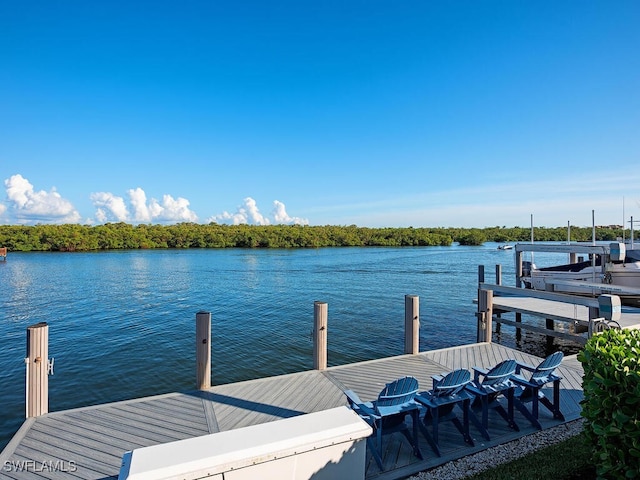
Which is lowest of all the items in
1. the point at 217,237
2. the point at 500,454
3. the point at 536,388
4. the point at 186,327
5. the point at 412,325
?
the point at 186,327

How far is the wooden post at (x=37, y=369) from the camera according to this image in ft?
15.8

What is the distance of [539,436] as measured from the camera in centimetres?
457

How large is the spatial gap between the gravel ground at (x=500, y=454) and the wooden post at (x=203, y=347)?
3.42 m

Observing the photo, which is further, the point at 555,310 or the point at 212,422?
the point at 555,310

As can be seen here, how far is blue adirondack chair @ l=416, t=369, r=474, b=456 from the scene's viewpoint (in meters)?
4.37

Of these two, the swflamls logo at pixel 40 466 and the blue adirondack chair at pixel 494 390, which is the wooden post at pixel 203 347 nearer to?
the swflamls logo at pixel 40 466

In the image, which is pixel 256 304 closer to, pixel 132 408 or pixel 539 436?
pixel 132 408

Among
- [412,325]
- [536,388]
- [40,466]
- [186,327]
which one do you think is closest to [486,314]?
[412,325]

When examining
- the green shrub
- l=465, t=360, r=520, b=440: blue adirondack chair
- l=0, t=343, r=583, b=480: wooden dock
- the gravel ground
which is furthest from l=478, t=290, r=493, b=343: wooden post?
the green shrub

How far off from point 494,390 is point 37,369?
18.8ft

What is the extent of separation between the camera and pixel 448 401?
173 inches

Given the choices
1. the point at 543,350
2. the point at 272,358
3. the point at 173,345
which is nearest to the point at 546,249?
the point at 543,350

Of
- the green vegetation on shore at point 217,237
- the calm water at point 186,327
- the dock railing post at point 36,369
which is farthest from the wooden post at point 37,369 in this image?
the green vegetation on shore at point 217,237

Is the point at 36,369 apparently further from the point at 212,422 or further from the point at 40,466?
the point at 212,422
